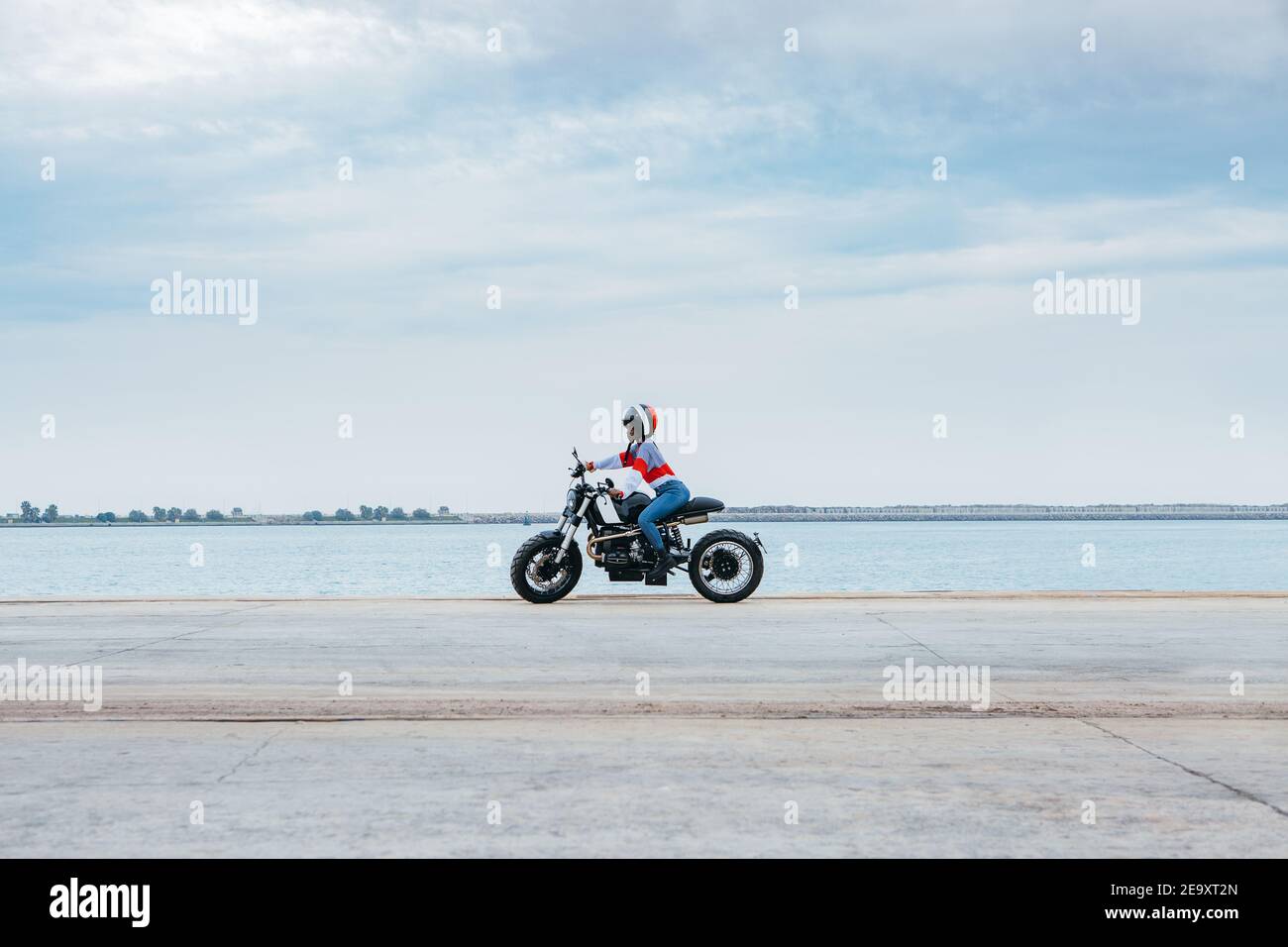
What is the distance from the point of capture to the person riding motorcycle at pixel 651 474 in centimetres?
1475

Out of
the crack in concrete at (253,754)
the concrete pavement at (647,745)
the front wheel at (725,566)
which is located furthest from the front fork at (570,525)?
the crack in concrete at (253,754)

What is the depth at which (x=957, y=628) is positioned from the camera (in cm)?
1134

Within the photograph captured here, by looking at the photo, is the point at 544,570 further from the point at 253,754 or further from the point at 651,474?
the point at 253,754

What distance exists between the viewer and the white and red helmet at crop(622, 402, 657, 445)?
14898 millimetres

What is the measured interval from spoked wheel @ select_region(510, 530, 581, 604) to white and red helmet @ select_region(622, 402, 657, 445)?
1565 mm

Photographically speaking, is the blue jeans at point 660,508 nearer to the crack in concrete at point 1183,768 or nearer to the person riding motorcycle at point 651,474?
the person riding motorcycle at point 651,474

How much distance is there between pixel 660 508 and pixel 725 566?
1.11m

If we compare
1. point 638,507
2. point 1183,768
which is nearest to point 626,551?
point 638,507

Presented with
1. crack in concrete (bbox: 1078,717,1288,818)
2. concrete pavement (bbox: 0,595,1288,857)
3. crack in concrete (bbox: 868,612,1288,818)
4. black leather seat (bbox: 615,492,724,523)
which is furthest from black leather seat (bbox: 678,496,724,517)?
crack in concrete (bbox: 1078,717,1288,818)

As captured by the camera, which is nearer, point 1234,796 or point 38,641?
point 1234,796
